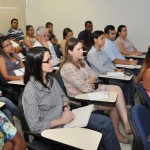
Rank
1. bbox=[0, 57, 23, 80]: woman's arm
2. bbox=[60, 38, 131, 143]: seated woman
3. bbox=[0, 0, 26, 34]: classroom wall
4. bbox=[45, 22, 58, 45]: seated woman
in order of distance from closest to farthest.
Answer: bbox=[60, 38, 131, 143]: seated woman → bbox=[0, 57, 23, 80]: woman's arm → bbox=[0, 0, 26, 34]: classroom wall → bbox=[45, 22, 58, 45]: seated woman

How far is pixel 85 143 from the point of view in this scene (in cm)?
135

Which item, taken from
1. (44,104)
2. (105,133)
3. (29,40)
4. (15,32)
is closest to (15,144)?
(44,104)

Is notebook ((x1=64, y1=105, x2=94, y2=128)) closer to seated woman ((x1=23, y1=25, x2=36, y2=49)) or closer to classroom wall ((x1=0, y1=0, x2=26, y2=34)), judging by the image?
seated woman ((x1=23, y1=25, x2=36, y2=49))

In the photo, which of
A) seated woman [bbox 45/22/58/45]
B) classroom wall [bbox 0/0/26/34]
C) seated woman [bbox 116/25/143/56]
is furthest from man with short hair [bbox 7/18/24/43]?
seated woman [bbox 116/25/143/56]

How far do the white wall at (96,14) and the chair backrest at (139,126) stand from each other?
15.2 ft

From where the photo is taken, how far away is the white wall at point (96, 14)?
5648mm

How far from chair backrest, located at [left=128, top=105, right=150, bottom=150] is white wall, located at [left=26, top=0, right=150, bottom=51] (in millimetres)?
4632

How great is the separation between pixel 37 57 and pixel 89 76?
991 mm

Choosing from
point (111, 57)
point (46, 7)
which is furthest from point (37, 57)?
point (46, 7)

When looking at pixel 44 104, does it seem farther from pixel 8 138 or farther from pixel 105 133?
pixel 105 133

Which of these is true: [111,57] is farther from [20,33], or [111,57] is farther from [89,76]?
[20,33]

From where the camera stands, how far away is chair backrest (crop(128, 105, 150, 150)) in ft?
3.91

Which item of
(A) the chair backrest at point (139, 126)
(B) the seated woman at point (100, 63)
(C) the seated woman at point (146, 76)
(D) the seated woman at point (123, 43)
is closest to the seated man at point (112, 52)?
(D) the seated woman at point (123, 43)

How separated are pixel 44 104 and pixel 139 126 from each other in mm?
725
